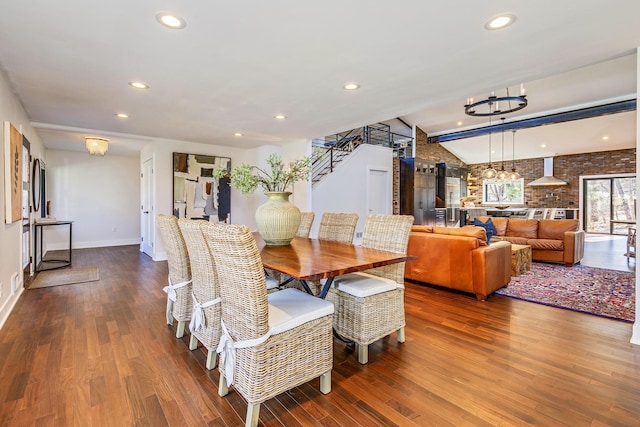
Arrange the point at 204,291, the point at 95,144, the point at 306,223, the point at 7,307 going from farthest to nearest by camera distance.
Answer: the point at 95,144 → the point at 306,223 → the point at 7,307 → the point at 204,291

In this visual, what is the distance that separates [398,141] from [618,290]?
7.03 metres

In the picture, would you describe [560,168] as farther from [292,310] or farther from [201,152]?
[292,310]

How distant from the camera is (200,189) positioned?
634 centimetres

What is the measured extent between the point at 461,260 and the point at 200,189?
4.98 m

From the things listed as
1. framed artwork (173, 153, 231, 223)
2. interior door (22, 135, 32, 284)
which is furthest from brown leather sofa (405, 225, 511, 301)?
interior door (22, 135, 32, 284)

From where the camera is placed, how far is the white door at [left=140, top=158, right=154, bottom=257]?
6.23 meters

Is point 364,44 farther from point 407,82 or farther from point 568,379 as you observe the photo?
point 568,379

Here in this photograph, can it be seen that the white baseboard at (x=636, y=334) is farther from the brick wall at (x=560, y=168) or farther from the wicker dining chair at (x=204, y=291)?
the brick wall at (x=560, y=168)

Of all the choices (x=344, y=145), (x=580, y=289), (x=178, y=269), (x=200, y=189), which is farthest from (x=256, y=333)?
(x=344, y=145)

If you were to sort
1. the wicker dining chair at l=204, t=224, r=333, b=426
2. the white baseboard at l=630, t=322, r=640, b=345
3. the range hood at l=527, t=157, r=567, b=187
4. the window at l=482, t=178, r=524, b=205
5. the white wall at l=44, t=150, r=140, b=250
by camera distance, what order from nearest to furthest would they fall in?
the wicker dining chair at l=204, t=224, r=333, b=426
the white baseboard at l=630, t=322, r=640, b=345
the white wall at l=44, t=150, r=140, b=250
the range hood at l=527, t=157, r=567, b=187
the window at l=482, t=178, r=524, b=205

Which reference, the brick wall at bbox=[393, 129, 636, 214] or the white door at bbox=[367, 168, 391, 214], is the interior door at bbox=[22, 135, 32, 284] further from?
the brick wall at bbox=[393, 129, 636, 214]

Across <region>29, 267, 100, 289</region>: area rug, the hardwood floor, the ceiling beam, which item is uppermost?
the ceiling beam

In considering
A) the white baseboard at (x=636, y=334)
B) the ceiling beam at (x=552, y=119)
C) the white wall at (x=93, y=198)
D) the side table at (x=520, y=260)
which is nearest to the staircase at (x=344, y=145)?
the ceiling beam at (x=552, y=119)

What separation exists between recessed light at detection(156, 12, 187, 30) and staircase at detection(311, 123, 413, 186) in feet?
13.6
